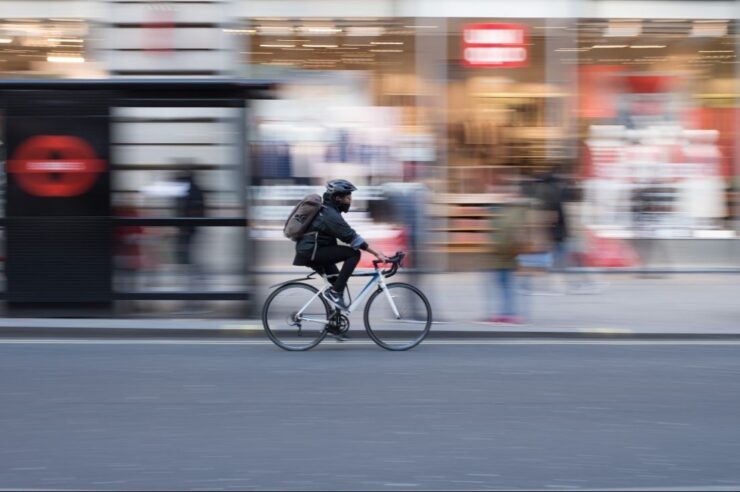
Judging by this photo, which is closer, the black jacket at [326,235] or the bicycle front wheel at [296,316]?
the black jacket at [326,235]

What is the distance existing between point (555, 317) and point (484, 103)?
18.7 feet

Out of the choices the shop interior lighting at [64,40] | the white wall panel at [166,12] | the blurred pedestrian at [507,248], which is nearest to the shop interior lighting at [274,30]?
the white wall panel at [166,12]

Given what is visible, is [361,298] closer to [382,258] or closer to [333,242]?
[382,258]

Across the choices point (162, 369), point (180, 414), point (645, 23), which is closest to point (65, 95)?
point (162, 369)

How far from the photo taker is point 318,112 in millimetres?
15977

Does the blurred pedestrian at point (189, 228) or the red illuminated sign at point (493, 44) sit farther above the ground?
the red illuminated sign at point (493, 44)

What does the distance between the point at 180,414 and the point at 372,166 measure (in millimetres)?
9471

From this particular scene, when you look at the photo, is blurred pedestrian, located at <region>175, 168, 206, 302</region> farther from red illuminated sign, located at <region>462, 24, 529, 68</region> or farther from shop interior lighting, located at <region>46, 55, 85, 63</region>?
red illuminated sign, located at <region>462, 24, 529, 68</region>

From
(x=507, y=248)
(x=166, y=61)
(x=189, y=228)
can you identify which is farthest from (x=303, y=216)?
(x=166, y=61)

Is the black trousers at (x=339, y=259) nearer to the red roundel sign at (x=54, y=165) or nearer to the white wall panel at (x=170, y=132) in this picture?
the white wall panel at (x=170, y=132)

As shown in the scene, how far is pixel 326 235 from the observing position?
9.40 meters

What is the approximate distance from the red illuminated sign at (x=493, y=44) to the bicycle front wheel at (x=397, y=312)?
763 centimetres

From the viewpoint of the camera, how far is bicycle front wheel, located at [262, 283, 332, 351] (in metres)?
9.49

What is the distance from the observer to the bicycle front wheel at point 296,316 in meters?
9.49
